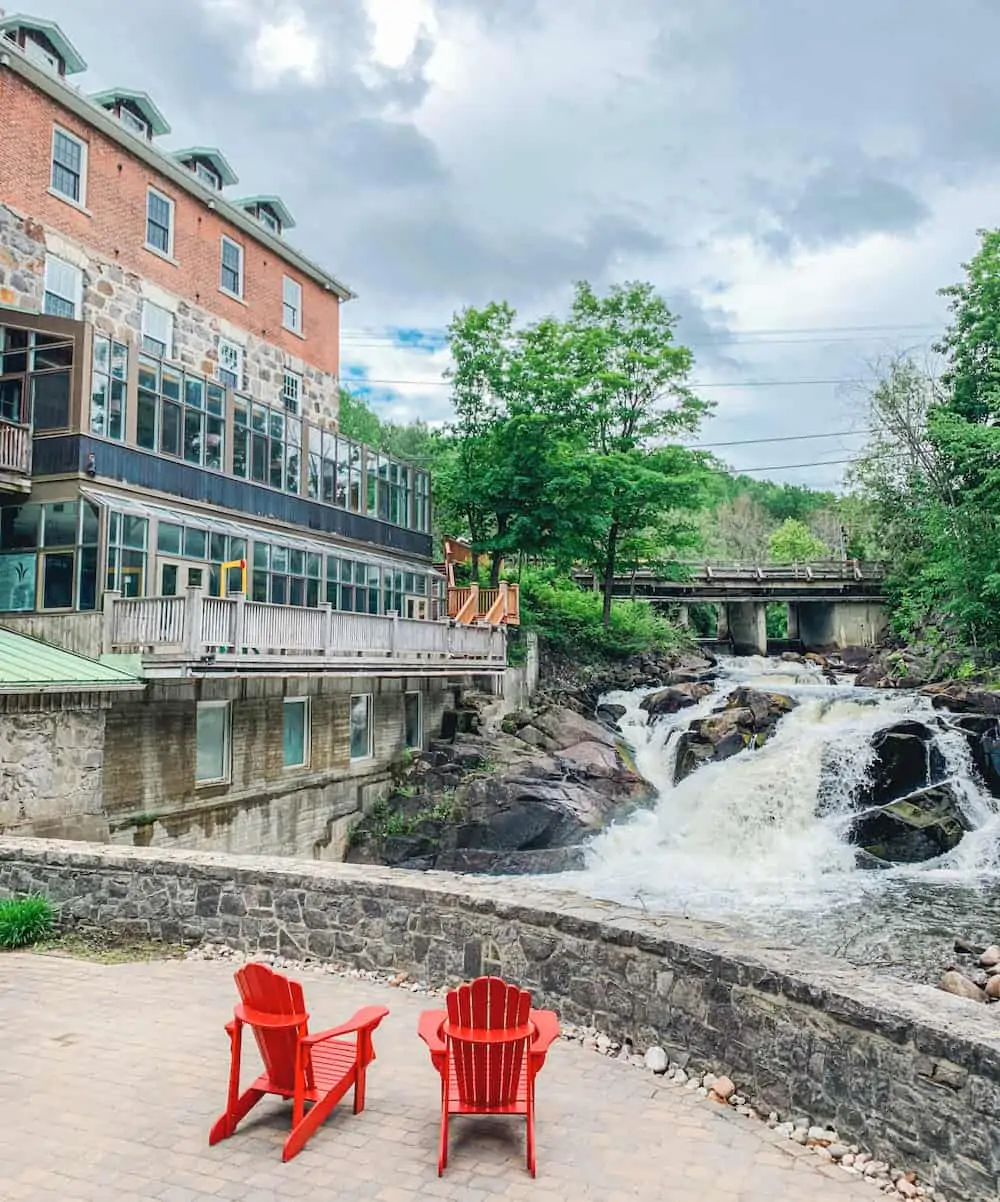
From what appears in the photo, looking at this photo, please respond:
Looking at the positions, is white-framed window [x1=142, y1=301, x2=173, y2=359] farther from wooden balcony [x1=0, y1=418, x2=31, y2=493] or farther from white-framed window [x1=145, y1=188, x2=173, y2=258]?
wooden balcony [x1=0, y1=418, x2=31, y2=493]

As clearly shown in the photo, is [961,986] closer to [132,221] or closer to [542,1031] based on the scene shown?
[542,1031]

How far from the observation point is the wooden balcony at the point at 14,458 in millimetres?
16031

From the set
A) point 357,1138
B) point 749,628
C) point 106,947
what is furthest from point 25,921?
point 749,628

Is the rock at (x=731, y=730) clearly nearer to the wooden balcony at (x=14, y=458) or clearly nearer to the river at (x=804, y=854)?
the river at (x=804, y=854)

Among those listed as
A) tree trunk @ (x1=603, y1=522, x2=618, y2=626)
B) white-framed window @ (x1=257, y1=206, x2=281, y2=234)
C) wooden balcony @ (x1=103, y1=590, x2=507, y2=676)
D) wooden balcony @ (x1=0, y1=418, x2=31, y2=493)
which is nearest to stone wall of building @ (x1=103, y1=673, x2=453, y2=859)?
wooden balcony @ (x1=103, y1=590, x2=507, y2=676)

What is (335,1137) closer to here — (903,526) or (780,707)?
(780,707)

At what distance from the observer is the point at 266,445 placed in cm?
2144

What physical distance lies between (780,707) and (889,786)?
4335 mm

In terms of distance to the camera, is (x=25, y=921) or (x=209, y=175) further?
(x=209, y=175)

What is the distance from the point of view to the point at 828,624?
139 ft

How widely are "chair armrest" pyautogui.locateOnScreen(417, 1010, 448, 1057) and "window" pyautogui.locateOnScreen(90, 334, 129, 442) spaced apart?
47.9ft

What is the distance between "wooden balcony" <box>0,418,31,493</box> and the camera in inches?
631

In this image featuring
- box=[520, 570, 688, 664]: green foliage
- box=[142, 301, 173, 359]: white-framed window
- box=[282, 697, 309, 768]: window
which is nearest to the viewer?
box=[282, 697, 309, 768]: window

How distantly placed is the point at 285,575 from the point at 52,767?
28.7 feet
